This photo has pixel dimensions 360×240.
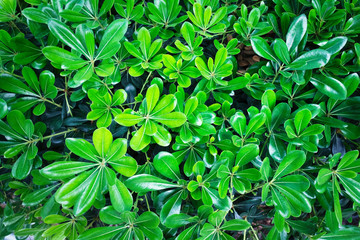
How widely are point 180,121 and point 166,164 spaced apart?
4.9 inches

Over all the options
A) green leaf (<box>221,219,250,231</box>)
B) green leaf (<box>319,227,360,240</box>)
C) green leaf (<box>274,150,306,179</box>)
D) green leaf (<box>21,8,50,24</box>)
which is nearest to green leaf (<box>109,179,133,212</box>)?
green leaf (<box>221,219,250,231</box>)

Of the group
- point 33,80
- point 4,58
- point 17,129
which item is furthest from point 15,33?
point 17,129

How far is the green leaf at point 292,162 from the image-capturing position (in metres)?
0.61

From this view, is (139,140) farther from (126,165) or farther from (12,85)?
(12,85)

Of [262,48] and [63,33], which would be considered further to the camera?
[262,48]

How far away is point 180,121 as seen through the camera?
594 mm

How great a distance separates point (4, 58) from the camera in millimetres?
771

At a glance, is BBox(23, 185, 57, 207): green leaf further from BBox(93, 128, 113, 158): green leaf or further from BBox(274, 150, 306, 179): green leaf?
BBox(274, 150, 306, 179): green leaf

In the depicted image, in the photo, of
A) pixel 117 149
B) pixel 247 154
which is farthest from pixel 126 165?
pixel 247 154

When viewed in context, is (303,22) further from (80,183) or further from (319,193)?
(80,183)

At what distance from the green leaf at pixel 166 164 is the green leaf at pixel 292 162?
0.86 feet

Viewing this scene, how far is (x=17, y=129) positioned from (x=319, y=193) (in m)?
0.86

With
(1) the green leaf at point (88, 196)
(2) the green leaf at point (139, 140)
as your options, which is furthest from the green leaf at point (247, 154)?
(1) the green leaf at point (88, 196)

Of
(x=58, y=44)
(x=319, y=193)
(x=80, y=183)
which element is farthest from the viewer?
(x=58, y=44)
